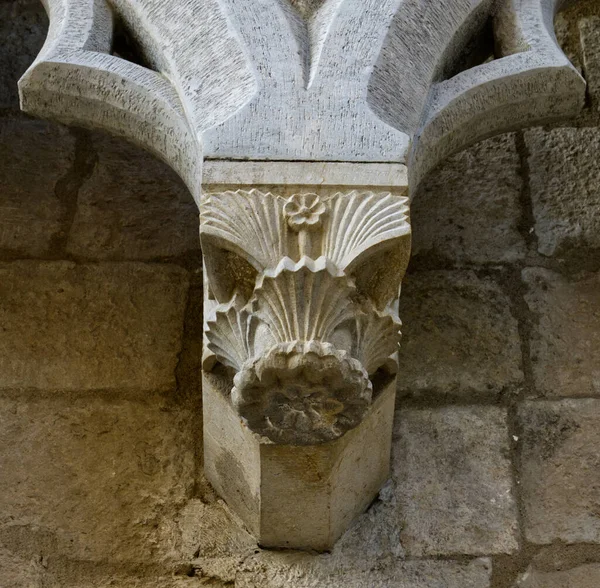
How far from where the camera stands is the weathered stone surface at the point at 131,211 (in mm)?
2809

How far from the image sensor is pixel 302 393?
75.9 inches

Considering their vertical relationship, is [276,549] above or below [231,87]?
below

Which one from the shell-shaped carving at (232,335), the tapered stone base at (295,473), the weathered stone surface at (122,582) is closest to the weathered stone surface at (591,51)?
the tapered stone base at (295,473)

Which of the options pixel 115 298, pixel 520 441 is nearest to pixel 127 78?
pixel 115 298

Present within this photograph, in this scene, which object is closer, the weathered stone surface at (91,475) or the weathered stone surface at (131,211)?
the weathered stone surface at (91,475)

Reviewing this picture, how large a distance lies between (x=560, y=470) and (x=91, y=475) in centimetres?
90

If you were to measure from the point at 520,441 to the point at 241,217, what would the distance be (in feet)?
2.75

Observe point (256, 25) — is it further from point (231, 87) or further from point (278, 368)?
point (278, 368)

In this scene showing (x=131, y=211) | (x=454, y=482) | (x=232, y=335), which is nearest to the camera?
(x=232, y=335)

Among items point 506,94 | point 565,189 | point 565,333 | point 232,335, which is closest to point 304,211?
point 232,335

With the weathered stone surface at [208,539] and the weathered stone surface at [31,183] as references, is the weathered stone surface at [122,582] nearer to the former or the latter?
the weathered stone surface at [208,539]

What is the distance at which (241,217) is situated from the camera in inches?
79.4

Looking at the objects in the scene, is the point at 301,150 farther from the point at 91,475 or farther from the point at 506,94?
the point at 91,475

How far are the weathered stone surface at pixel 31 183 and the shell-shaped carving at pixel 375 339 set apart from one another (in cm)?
99
